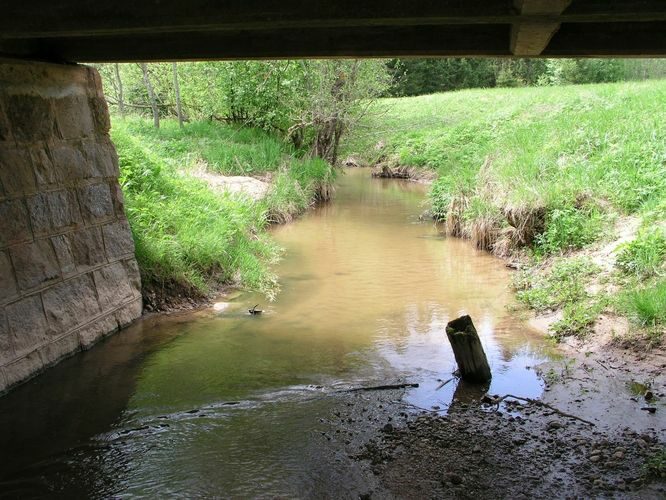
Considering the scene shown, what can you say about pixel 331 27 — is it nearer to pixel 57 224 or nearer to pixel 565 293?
pixel 57 224

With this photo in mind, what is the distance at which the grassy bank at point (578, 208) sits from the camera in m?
7.74

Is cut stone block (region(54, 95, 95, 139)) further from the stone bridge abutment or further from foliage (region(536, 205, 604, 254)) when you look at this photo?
foliage (region(536, 205, 604, 254))

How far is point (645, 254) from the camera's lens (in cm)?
793

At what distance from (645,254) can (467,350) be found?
3.35 metres

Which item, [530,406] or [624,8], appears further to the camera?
[530,406]

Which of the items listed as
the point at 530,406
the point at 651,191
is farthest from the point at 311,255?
the point at 530,406

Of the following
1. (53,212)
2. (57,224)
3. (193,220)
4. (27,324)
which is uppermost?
(53,212)

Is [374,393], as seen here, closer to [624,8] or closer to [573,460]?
[573,460]

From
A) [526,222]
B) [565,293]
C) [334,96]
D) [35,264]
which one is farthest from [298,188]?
[35,264]

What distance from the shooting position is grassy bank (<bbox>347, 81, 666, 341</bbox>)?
25.4 feet

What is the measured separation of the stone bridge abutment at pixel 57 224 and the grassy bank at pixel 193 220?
32.0 inches

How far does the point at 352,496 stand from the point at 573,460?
5.84 ft

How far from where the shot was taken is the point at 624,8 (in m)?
4.50

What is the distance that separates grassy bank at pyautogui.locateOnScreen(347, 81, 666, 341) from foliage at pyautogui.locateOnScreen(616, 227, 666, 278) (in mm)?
13
